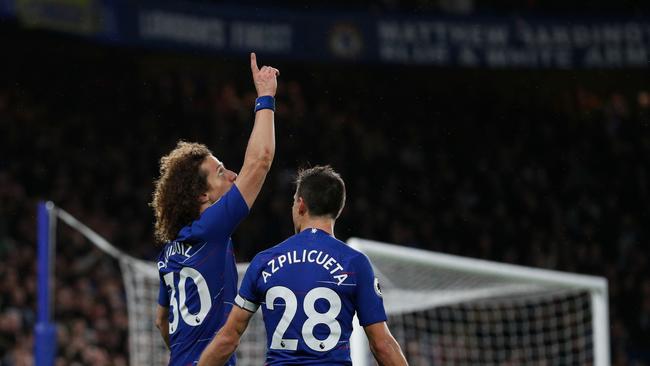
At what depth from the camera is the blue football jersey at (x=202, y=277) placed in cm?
454

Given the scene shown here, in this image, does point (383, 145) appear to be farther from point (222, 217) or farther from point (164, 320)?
point (222, 217)

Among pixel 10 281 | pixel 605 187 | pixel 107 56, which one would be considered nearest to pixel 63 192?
pixel 10 281

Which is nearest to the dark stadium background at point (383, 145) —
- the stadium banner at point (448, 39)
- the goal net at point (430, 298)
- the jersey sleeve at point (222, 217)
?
the stadium banner at point (448, 39)

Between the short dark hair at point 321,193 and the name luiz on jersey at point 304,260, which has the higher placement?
the short dark hair at point 321,193

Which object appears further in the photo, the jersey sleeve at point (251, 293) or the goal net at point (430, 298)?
the goal net at point (430, 298)

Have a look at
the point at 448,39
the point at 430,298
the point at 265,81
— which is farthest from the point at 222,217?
the point at 448,39

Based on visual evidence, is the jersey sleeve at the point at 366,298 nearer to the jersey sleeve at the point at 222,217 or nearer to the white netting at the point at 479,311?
the jersey sleeve at the point at 222,217

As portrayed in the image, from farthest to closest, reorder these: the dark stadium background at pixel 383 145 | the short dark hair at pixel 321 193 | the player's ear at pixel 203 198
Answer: the dark stadium background at pixel 383 145 < the player's ear at pixel 203 198 < the short dark hair at pixel 321 193

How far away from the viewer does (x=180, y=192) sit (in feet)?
15.4

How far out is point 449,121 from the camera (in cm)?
2088

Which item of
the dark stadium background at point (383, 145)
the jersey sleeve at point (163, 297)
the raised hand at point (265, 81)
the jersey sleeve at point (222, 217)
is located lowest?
the jersey sleeve at point (163, 297)

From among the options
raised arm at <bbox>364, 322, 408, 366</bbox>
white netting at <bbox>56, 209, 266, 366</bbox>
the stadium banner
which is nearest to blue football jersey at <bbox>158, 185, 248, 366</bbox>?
raised arm at <bbox>364, 322, 408, 366</bbox>

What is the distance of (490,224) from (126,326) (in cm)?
761

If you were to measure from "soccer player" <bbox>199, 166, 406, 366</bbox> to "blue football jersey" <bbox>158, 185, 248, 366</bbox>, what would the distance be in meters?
0.23
